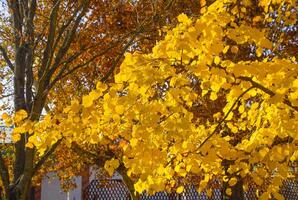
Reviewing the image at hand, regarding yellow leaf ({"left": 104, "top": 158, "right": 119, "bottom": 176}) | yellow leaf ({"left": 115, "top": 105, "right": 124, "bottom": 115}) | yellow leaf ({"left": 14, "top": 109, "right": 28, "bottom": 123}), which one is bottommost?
yellow leaf ({"left": 104, "top": 158, "right": 119, "bottom": 176})

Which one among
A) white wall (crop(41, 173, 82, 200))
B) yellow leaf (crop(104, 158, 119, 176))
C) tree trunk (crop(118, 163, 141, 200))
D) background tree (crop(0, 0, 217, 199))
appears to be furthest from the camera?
white wall (crop(41, 173, 82, 200))

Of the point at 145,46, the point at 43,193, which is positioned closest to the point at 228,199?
the point at 145,46

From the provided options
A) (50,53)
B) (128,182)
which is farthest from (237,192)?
(50,53)

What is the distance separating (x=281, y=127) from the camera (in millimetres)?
2879

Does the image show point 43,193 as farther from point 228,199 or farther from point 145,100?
point 145,100

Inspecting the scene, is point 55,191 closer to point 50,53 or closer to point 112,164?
point 50,53

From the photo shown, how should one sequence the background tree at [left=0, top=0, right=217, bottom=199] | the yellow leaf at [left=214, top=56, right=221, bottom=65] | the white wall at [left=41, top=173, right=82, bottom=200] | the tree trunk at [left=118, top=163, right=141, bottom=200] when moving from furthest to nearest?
the white wall at [left=41, top=173, right=82, bottom=200] → the tree trunk at [left=118, top=163, right=141, bottom=200] → the background tree at [left=0, top=0, right=217, bottom=199] → the yellow leaf at [left=214, top=56, right=221, bottom=65]

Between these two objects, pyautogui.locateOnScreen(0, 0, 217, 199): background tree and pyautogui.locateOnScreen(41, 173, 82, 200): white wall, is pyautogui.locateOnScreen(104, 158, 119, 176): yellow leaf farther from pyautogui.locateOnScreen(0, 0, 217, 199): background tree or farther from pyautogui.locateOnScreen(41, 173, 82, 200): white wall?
pyautogui.locateOnScreen(41, 173, 82, 200): white wall

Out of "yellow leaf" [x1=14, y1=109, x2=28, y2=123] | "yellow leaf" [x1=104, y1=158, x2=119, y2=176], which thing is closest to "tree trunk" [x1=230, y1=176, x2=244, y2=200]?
"yellow leaf" [x1=104, y1=158, x2=119, y2=176]

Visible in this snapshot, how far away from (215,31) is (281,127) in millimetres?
777

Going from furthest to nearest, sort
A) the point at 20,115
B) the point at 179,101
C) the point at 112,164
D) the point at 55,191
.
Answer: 1. the point at 55,191
2. the point at 20,115
3. the point at 112,164
4. the point at 179,101

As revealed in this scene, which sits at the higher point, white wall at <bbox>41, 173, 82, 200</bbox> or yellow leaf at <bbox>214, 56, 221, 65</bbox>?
white wall at <bbox>41, 173, 82, 200</bbox>

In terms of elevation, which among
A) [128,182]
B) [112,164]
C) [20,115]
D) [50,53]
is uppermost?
[50,53]

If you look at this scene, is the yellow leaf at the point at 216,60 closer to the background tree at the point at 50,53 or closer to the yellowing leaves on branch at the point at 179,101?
the yellowing leaves on branch at the point at 179,101
